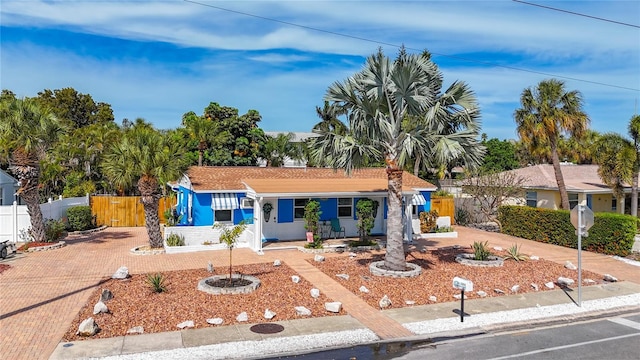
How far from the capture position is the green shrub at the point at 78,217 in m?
25.6

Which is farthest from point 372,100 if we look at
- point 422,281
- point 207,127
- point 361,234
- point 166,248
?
point 207,127

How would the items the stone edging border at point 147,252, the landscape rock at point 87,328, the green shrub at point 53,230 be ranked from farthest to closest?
1. the green shrub at point 53,230
2. the stone edging border at point 147,252
3. the landscape rock at point 87,328

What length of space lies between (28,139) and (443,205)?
23.1 meters

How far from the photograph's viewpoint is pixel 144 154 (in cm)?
1950

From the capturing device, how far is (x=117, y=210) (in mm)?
28969

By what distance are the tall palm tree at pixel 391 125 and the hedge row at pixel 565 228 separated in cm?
946

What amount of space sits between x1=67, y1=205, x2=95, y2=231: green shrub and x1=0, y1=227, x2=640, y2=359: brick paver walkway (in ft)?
4.19

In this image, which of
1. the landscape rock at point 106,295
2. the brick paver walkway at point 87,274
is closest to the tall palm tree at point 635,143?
the brick paver walkway at point 87,274

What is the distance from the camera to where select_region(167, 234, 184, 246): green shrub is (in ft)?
67.5

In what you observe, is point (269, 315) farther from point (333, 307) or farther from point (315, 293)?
point (315, 293)

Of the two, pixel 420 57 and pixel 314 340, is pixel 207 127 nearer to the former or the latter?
pixel 420 57

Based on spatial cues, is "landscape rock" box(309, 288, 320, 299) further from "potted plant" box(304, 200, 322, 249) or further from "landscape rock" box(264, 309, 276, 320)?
"potted plant" box(304, 200, 322, 249)

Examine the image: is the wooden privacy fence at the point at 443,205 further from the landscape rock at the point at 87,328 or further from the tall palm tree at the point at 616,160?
the landscape rock at the point at 87,328

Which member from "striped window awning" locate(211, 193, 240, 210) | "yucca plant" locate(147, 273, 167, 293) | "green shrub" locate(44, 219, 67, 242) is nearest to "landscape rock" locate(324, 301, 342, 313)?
"yucca plant" locate(147, 273, 167, 293)
